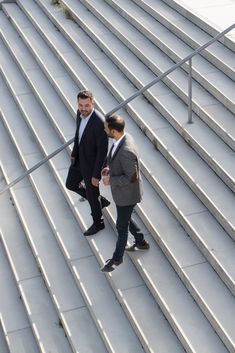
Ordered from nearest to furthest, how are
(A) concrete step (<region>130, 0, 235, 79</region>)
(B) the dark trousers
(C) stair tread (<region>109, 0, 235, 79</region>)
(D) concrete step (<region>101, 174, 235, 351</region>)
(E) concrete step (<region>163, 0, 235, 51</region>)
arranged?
(D) concrete step (<region>101, 174, 235, 351</region>) < (B) the dark trousers < (A) concrete step (<region>130, 0, 235, 79</region>) < (C) stair tread (<region>109, 0, 235, 79</region>) < (E) concrete step (<region>163, 0, 235, 51</region>)

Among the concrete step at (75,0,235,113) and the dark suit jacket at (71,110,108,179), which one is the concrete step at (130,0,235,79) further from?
the dark suit jacket at (71,110,108,179)

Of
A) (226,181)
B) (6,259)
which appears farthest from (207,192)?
(6,259)

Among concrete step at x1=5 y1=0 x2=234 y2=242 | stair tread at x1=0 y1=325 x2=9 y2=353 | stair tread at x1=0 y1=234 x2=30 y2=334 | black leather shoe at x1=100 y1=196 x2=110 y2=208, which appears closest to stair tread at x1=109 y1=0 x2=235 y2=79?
concrete step at x1=5 y1=0 x2=234 y2=242

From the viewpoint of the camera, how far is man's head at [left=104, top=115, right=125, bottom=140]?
6.33 m

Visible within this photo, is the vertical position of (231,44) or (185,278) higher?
(231,44)

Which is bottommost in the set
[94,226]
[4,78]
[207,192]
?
[4,78]

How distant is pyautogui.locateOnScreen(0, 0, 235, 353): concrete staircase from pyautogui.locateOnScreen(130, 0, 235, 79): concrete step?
0.07 ft

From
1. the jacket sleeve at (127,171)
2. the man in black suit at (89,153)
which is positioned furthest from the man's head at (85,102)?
the jacket sleeve at (127,171)

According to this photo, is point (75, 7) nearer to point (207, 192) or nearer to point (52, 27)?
point (52, 27)

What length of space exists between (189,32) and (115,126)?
382 centimetres

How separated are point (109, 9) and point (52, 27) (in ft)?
3.00

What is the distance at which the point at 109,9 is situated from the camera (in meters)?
11.4

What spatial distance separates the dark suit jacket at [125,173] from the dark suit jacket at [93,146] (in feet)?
1.27

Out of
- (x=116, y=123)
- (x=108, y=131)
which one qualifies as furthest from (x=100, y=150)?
(x=116, y=123)
